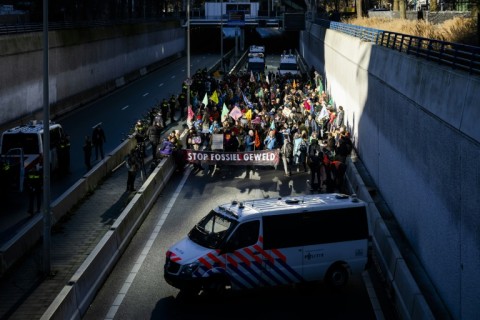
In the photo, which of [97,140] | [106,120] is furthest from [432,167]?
[106,120]

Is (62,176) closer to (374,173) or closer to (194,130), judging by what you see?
(194,130)

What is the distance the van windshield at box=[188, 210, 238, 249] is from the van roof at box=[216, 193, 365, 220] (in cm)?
16

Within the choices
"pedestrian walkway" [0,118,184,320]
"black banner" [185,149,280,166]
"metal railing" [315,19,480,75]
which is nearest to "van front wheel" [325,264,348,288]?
"metal railing" [315,19,480,75]

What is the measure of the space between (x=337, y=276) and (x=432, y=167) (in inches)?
112

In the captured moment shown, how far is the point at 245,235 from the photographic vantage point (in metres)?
16.1

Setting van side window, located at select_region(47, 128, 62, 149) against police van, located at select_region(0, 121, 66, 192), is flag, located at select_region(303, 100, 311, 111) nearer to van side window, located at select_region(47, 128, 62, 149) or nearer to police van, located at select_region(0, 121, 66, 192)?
police van, located at select_region(0, 121, 66, 192)

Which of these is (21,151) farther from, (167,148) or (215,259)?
(215,259)

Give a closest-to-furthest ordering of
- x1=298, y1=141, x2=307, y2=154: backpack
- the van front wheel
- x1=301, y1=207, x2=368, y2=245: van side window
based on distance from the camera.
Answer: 1. x1=301, y1=207, x2=368, y2=245: van side window
2. the van front wheel
3. x1=298, y1=141, x2=307, y2=154: backpack

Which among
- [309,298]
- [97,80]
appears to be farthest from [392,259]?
[97,80]

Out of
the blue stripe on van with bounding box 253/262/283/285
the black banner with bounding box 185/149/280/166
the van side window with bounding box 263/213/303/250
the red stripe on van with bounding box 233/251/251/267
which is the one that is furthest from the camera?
the black banner with bounding box 185/149/280/166

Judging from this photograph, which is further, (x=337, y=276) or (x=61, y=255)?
(x=61, y=255)

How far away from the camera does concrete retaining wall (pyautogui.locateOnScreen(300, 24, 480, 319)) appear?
13.1 m

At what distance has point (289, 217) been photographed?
1636 cm

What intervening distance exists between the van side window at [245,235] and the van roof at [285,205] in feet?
0.60
